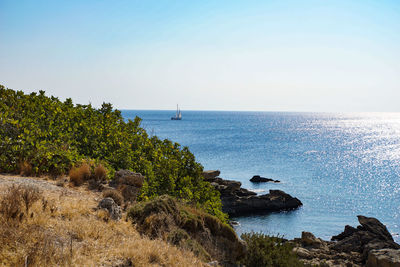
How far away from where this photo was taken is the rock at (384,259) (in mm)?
22055

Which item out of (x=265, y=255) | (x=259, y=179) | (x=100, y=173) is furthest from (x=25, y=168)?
(x=259, y=179)

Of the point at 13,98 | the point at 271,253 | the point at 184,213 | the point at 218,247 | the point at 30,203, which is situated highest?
the point at 13,98

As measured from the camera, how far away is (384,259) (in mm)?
22844

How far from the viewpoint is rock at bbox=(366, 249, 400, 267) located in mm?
22055

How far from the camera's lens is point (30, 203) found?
24.0ft

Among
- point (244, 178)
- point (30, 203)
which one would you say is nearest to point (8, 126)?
point (30, 203)

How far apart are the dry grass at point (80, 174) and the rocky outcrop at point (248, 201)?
34.4 metres

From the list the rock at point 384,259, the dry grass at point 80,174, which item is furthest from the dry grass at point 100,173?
the rock at point 384,259

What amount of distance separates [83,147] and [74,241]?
919 cm

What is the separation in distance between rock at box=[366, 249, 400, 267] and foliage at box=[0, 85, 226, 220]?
49.9 feet

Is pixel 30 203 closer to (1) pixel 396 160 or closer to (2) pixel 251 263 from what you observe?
(2) pixel 251 263

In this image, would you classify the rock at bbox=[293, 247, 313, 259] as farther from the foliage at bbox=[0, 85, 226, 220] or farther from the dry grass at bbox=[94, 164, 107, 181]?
the dry grass at bbox=[94, 164, 107, 181]

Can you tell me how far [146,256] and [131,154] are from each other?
9.18m

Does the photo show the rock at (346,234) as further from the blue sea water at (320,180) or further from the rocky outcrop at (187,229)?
the rocky outcrop at (187,229)
